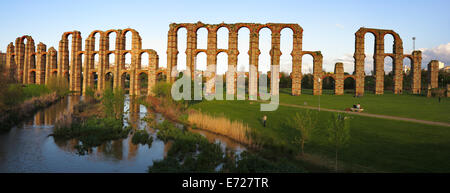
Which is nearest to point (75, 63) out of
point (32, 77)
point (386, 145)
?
point (32, 77)

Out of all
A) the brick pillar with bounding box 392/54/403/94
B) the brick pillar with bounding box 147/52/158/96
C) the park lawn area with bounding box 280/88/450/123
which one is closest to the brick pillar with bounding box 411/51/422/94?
the brick pillar with bounding box 392/54/403/94

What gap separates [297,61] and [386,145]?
32.0m

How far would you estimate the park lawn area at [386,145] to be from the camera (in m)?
8.82

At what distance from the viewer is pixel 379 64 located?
4331cm

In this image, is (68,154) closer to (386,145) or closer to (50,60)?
(386,145)

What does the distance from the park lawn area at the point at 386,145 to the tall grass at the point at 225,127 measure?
126cm

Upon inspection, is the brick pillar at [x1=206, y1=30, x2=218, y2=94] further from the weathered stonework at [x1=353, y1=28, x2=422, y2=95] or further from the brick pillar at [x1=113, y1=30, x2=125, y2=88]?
the weathered stonework at [x1=353, y1=28, x2=422, y2=95]

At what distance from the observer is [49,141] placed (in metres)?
12.7

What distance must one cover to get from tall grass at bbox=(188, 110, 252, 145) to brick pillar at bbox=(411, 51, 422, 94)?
4080 centimetres

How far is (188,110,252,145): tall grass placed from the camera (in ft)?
43.1
